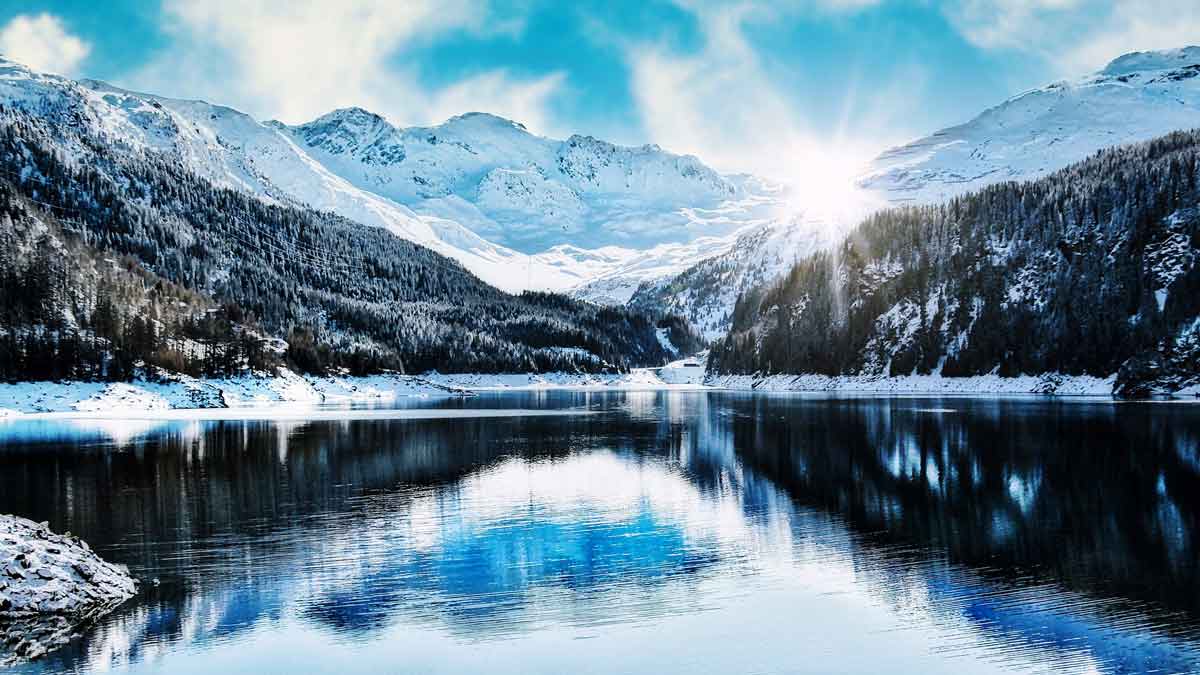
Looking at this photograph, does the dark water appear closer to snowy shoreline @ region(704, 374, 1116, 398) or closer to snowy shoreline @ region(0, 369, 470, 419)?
snowy shoreline @ region(0, 369, 470, 419)

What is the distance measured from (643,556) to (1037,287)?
152 meters

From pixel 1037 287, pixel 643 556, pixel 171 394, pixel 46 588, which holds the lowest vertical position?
pixel 643 556

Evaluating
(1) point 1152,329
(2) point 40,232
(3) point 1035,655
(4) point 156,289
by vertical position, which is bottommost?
(3) point 1035,655

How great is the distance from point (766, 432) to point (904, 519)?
3374 centimetres

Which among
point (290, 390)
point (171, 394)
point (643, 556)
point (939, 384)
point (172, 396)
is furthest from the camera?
point (939, 384)

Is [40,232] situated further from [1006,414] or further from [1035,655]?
[1035,655]

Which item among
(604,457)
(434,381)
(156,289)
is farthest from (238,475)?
(434,381)

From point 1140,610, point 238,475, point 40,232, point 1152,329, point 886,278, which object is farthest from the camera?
point 886,278

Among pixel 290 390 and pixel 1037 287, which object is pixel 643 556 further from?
pixel 1037 287

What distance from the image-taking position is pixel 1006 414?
249 ft

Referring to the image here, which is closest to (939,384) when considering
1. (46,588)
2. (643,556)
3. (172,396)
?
(172,396)

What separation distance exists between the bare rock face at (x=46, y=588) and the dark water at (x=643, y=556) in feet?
2.04

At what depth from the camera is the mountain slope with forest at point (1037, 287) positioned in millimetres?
127250

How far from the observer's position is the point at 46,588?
17734 mm
